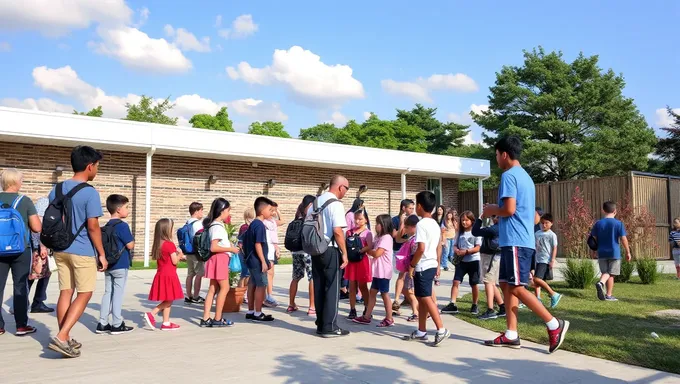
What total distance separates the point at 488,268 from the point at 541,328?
1.08 m

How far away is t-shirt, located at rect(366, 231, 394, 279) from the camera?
283 inches

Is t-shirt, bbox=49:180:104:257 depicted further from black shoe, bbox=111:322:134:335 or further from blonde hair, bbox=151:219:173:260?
black shoe, bbox=111:322:134:335

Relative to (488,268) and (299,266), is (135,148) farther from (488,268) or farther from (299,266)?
(488,268)

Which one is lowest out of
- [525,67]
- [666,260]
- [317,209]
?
[666,260]

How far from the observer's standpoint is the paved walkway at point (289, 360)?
4.69 metres

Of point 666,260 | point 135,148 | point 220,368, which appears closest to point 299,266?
point 220,368

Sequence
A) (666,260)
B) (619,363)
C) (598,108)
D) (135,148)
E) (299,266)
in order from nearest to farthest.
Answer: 1. (619,363)
2. (299,266)
3. (135,148)
4. (666,260)
5. (598,108)

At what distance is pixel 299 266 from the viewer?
841 cm

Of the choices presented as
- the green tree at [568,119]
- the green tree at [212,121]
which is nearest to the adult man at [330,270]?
the green tree at [568,119]

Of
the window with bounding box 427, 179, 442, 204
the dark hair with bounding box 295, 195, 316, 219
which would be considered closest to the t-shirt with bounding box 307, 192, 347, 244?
the dark hair with bounding box 295, 195, 316, 219

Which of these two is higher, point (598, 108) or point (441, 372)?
point (598, 108)

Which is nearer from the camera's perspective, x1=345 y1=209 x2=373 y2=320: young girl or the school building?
x1=345 y1=209 x2=373 y2=320: young girl

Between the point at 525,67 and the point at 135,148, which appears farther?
the point at 525,67

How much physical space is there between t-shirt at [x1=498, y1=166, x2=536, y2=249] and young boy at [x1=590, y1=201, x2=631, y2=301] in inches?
172
